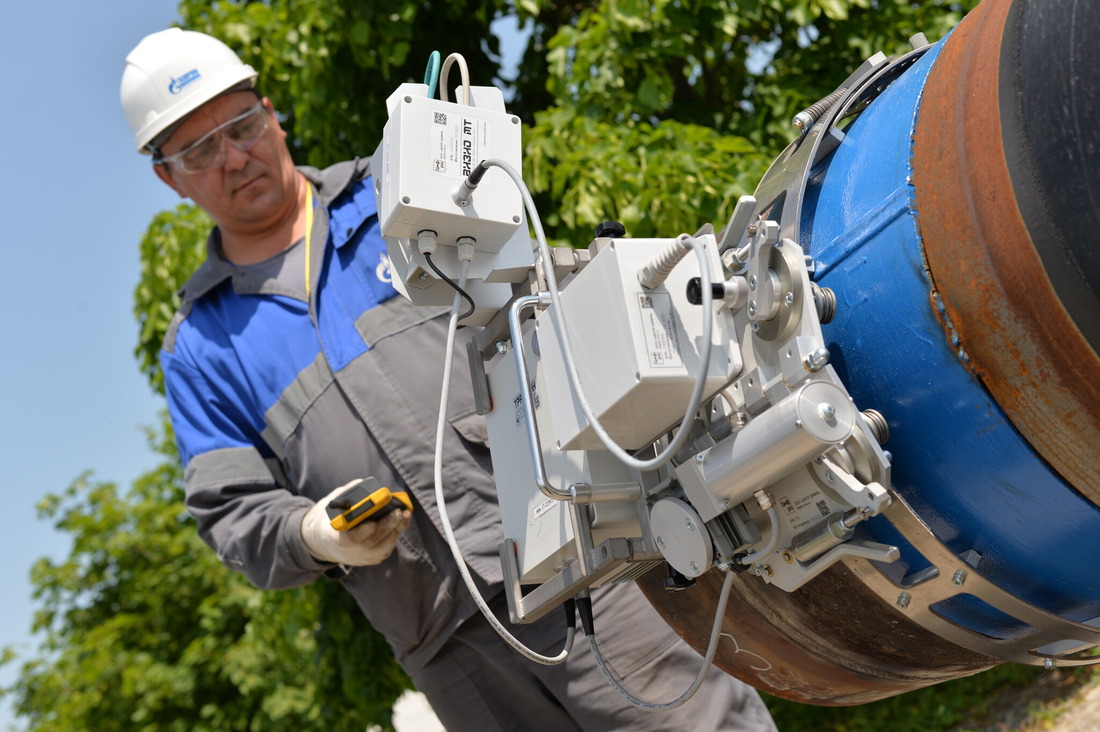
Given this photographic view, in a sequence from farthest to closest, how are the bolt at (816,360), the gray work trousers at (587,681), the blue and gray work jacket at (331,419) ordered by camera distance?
the blue and gray work jacket at (331,419) → the gray work trousers at (587,681) → the bolt at (816,360)

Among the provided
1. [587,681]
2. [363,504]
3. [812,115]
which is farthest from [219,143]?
[812,115]

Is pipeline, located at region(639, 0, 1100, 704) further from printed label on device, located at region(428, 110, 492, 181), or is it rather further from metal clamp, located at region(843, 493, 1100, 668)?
printed label on device, located at region(428, 110, 492, 181)

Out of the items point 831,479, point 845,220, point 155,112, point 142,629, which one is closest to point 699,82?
point 155,112

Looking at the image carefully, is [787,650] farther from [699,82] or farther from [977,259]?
[699,82]

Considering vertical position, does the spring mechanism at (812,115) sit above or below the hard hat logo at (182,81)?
below

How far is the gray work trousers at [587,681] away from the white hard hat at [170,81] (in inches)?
57.6

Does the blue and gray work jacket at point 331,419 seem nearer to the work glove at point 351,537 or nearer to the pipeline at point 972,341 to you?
the work glove at point 351,537

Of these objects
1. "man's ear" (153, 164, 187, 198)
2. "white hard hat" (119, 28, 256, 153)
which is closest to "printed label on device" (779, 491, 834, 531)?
"white hard hat" (119, 28, 256, 153)

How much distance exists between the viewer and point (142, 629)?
789 centimetres

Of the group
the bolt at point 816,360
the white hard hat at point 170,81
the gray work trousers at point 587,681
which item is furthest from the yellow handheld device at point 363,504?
the white hard hat at point 170,81

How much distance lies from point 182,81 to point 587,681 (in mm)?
1763

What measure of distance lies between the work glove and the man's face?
33.3 inches

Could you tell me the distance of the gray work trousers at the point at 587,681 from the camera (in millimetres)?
2223

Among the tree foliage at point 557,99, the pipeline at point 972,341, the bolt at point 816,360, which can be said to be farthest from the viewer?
the tree foliage at point 557,99
